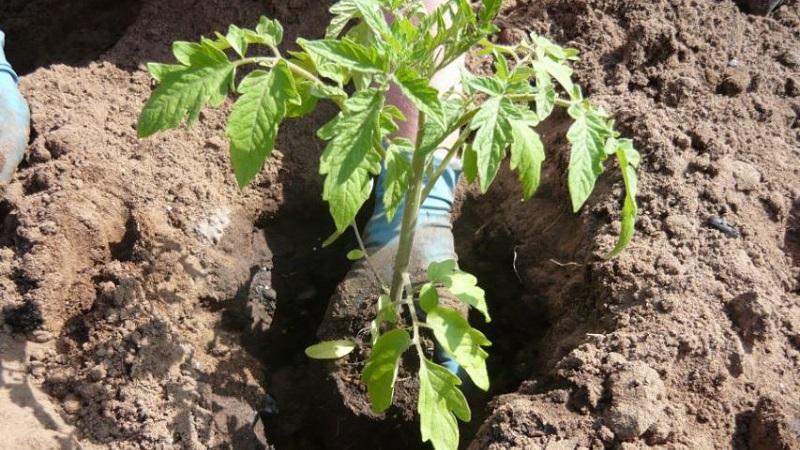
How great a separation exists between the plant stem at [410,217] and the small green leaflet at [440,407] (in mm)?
186

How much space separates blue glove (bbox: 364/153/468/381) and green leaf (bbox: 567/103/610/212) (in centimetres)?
55

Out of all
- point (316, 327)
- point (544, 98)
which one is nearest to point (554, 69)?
point (544, 98)

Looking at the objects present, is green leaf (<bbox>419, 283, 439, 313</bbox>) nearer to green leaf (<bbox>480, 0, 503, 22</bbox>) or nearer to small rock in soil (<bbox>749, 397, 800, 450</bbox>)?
green leaf (<bbox>480, 0, 503, 22</bbox>)

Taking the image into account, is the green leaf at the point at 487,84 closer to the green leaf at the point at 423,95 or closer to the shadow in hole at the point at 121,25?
the green leaf at the point at 423,95

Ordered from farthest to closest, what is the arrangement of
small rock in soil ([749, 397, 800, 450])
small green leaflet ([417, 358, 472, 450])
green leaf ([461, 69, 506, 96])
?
small rock in soil ([749, 397, 800, 450]), small green leaflet ([417, 358, 472, 450]), green leaf ([461, 69, 506, 96])

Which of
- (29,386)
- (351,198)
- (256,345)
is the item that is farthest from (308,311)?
(351,198)

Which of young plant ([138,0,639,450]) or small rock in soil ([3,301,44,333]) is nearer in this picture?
young plant ([138,0,639,450])

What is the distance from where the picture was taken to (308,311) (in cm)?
196

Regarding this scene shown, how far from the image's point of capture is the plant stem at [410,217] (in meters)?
1.41

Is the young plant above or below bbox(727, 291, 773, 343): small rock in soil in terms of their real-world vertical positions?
above

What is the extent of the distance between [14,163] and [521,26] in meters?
1.47

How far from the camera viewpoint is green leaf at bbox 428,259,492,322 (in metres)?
1.40

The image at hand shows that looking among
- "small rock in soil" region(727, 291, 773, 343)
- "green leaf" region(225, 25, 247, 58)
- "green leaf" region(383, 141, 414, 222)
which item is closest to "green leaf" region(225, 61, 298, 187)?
"green leaf" region(225, 25, 247, 58)

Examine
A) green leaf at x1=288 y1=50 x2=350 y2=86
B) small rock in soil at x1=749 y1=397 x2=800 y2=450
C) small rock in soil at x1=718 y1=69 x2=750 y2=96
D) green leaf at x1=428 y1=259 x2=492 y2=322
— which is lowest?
small rock in soil at x1=749 y1=397 x2=800 y2=450
